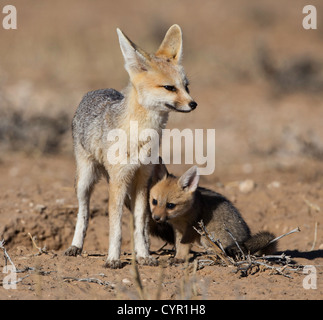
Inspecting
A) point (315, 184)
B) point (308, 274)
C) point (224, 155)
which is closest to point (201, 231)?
point (308, 274)

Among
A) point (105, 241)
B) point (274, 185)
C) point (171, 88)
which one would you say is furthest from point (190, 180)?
point (274, 185)

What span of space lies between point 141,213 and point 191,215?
1.75 feet

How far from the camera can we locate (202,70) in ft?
54.4

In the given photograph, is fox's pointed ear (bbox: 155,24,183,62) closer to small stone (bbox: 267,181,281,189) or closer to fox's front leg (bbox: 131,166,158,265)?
fox's front leg (bbox: 131,166,158,265)

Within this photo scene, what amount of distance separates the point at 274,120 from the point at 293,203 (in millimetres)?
5427

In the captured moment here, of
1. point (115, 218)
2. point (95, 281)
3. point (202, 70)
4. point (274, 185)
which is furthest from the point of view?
point (202, 70)

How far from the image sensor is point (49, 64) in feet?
53.8

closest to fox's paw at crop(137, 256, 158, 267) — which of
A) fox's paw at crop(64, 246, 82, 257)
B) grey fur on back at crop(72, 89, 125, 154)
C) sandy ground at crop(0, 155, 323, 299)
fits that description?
sandy ground at crop(0, 155, 323, 299)

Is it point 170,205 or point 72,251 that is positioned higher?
point 170,205

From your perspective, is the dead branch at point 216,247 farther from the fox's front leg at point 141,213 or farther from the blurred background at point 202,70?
the blurred background at point 202,70

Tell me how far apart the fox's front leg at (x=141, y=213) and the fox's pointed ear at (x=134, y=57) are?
100 centimetres

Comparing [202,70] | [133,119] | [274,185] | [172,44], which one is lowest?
[274,185]

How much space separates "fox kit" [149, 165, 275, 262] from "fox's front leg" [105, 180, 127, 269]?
1.29ft

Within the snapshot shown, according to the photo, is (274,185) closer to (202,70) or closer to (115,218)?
(115,218)
